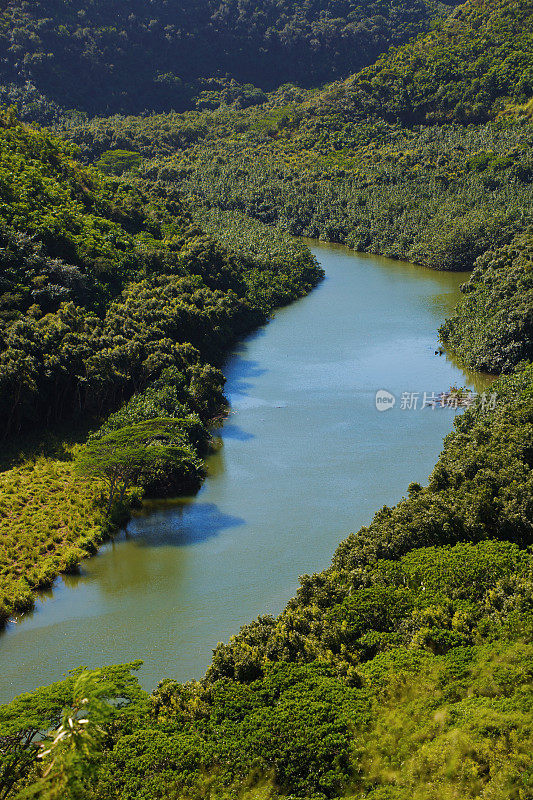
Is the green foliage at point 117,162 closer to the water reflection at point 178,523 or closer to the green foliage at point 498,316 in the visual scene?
the green foliage at point 498,316

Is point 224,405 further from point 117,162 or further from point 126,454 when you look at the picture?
point 117,162

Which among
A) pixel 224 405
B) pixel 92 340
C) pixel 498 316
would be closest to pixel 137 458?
pixel 92 340

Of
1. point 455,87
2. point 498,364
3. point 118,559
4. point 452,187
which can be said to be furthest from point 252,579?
point 455,87

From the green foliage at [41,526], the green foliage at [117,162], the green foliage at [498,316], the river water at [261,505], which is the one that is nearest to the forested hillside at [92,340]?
the green foliage at [41,526]

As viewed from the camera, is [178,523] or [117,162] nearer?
[178,523]

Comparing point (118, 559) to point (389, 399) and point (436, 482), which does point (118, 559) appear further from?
point (389, 399)

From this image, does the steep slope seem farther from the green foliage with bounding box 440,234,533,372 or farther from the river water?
the river water

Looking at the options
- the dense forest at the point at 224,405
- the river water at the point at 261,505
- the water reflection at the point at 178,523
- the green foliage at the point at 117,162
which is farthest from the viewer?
the green foliage at the point at 117,162
